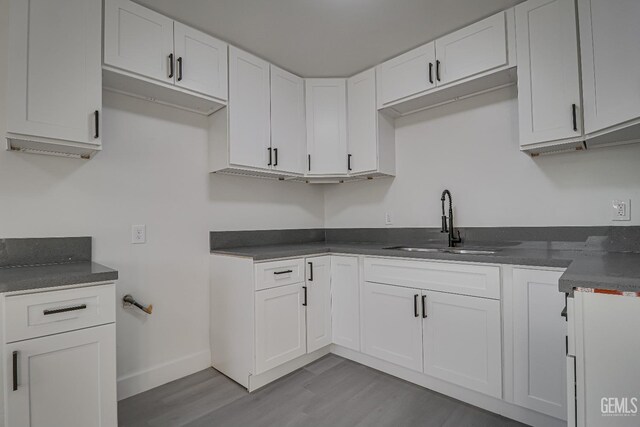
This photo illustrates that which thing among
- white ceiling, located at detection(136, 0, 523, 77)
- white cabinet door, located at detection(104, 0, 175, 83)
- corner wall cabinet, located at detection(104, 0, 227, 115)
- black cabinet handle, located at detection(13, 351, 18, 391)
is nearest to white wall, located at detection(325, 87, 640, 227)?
white ceiling, located at detection(136, 0, 523, 77)

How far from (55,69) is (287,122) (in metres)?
1.51

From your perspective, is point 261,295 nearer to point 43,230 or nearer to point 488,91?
point 43,230

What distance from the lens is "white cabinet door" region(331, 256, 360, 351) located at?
93.4 inches

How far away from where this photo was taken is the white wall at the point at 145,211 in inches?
67.4

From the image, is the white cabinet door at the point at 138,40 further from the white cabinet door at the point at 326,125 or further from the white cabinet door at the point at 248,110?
the white cabinet door at the point at 326,125

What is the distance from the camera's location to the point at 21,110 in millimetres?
1426

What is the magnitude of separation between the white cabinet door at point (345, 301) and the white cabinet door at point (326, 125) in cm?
84

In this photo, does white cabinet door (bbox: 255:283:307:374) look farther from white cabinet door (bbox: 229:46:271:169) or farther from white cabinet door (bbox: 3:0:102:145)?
white cabinet door (bbox: 3:0:102:145)

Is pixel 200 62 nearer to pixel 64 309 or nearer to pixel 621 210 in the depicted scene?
pixel 64 309

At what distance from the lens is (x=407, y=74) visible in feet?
7.77

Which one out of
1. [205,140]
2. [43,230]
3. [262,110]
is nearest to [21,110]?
[43,230]

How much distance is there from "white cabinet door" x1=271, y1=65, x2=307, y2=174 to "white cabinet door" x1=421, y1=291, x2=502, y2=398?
1492 millimetres

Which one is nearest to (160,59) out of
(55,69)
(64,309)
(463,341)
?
(55,69)

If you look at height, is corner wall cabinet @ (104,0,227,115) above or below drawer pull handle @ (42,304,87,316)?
above
